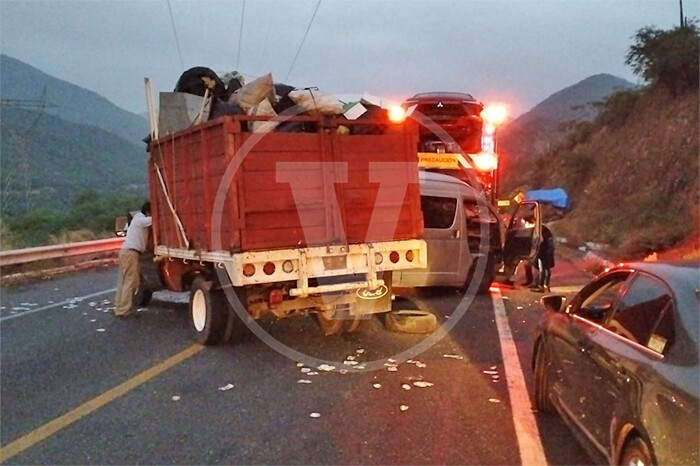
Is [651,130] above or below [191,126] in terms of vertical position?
above

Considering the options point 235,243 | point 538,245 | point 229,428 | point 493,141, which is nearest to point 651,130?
point 493,141

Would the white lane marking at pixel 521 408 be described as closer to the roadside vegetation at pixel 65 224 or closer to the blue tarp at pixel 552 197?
the blue tarp at pixel 552 197

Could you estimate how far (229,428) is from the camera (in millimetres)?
5781

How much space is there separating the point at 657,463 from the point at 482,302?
8.98 m

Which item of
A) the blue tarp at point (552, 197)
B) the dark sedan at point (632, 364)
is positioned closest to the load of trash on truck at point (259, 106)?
the dark sedan at point (632, 364)

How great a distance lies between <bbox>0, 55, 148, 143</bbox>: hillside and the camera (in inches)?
4569

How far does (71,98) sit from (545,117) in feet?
284

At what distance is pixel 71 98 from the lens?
136m

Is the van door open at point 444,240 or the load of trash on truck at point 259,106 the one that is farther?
the van door open at point 444,240

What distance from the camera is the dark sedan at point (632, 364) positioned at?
355cm

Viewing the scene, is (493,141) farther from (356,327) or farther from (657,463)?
(657,463)

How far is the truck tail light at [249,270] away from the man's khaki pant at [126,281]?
3.74 meters

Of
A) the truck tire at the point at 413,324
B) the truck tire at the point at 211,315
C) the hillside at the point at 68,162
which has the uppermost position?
the hillside at the point at 68,162

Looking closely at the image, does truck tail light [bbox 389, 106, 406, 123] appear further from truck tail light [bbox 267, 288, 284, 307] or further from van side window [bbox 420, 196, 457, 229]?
truck tail light [bbox 267, 288, 284, 307]
